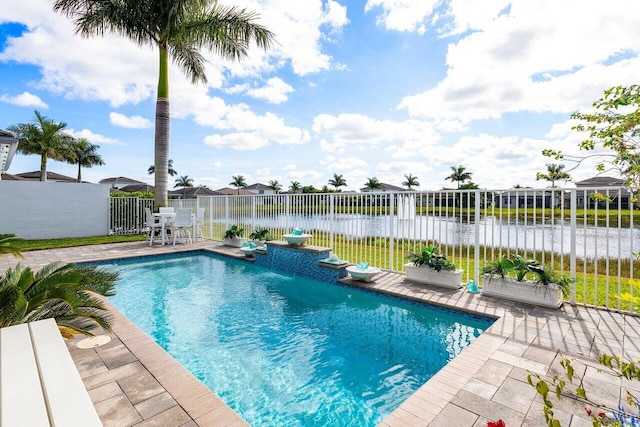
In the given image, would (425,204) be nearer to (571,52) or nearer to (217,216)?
(571,52)

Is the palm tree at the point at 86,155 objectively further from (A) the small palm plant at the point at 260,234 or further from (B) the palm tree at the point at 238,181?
(A) the small palm plant at the point at 260,234

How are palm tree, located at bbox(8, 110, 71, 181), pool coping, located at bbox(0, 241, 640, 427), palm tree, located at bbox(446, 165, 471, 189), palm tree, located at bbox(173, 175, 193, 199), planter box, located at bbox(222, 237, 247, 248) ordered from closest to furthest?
pool coping, located at bbox(0, 241, 640, 427), planter box, located at bbox(222, 237, 247, 248), palm tree, located at bbox(8, 110, 71, 181), palm tree, located at bbox(446, 165, 471, 189), palm tree, located at bbox(173, 175, 193, 199)

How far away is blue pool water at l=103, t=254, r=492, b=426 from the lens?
8.80ft

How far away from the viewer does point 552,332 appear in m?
3.43

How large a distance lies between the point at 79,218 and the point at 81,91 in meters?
4.87

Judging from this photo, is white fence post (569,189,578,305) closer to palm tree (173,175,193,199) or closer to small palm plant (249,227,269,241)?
small palm plant (249,227,269,241)

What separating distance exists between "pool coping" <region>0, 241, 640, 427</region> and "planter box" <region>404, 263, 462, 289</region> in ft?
0.88

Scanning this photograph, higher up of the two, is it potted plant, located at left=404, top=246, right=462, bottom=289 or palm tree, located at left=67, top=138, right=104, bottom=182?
palm tree, located at left=67, top=138, right=104, bottom=182

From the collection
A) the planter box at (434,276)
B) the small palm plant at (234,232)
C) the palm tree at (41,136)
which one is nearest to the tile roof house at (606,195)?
the planter box at (434,276)

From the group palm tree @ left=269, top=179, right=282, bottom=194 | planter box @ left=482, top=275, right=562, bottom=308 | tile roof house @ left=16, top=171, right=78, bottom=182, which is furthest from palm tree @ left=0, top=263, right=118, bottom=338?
palm tree @ left=269, top=179, right=282, bottom=194

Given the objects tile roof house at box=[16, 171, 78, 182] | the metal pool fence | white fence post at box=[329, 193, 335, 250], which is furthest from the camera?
tile roof house at box=[16, 171, 78, 182]

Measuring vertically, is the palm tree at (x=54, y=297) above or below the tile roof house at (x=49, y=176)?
below

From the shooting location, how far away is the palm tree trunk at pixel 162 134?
1086cm

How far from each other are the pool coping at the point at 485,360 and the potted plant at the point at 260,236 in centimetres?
469
